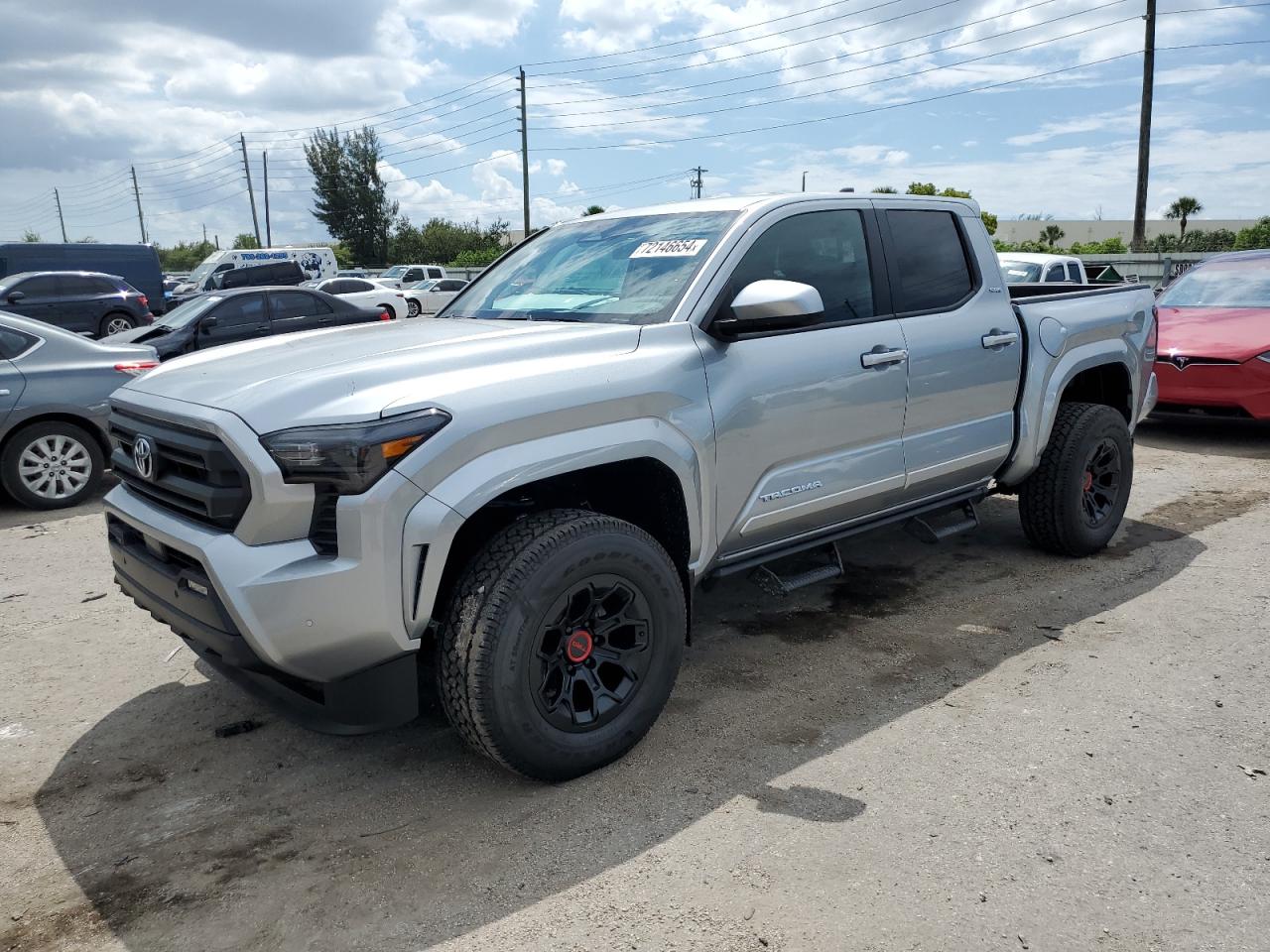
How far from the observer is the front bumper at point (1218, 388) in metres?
8.14

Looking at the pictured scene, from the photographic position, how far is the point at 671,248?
147 inches

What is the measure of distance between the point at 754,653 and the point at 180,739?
2.25 metres

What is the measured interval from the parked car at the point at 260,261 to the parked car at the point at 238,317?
1940cm

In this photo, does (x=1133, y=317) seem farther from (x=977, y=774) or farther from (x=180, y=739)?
(x=180, y=739)

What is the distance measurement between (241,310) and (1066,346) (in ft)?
34.1

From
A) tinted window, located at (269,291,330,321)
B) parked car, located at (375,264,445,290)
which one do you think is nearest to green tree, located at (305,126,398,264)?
parked car, located at (375,264,445,290)

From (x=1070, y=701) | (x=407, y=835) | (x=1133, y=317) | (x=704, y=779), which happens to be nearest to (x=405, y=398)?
(x=407, y=835)

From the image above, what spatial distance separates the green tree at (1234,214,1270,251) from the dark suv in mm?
37777

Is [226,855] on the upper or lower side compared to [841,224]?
lower

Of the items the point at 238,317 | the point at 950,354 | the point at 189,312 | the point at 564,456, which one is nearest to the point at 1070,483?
the point at 950,354

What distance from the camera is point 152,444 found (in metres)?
3.06

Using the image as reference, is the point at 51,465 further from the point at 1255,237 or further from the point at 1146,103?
the point at 1255,237

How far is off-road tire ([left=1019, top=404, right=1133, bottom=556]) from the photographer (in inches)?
197

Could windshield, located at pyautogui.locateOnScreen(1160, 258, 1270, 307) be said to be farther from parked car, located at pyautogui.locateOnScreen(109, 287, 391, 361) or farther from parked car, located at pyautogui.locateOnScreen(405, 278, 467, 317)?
parked car, located at pyautogui.locateOnScreen(405, 278, 467, 317)
